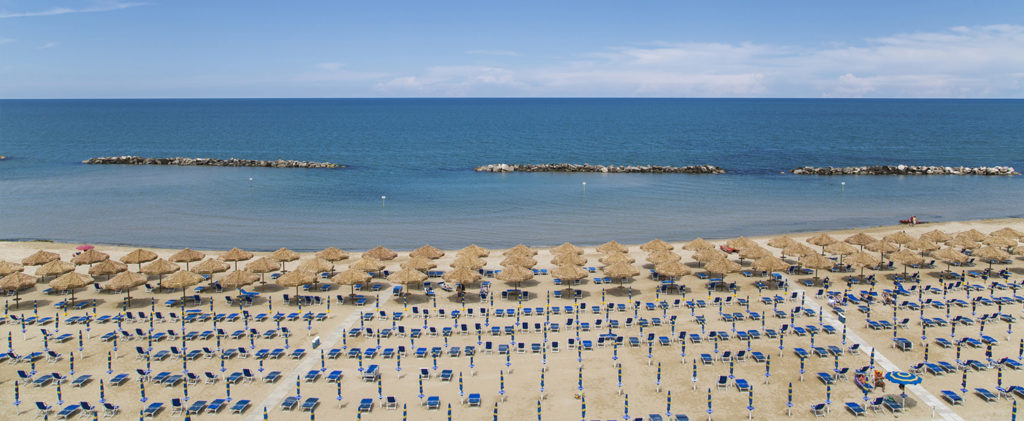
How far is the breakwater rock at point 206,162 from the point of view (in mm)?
87562

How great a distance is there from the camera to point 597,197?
63.8 metres

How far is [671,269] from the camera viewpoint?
31.0 metres

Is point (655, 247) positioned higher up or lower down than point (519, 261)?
higher up

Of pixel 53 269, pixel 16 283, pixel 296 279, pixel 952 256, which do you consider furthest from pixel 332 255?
Result: pixel 952 256

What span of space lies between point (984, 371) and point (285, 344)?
2424cm

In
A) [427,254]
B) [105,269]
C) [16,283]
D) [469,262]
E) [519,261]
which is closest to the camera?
[16,283]

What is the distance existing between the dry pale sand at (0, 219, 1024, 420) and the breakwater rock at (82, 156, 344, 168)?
57.7 m

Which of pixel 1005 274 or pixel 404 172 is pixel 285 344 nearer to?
pixel 1005 274

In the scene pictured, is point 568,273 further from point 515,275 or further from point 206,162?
point 206,162

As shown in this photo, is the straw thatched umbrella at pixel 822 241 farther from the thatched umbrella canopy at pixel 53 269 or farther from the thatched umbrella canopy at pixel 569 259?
the thatched umbrella canopy at pixel 53 269

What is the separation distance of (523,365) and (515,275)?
27.2 feet

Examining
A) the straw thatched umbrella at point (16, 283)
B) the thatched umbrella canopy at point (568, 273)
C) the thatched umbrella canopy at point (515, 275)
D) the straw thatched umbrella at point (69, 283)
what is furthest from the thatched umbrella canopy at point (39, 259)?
the thatched umbrella canopy at point (568, 273)

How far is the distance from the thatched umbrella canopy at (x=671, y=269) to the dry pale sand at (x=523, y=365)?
1.09m

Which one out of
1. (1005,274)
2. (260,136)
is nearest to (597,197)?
(1005,274)
